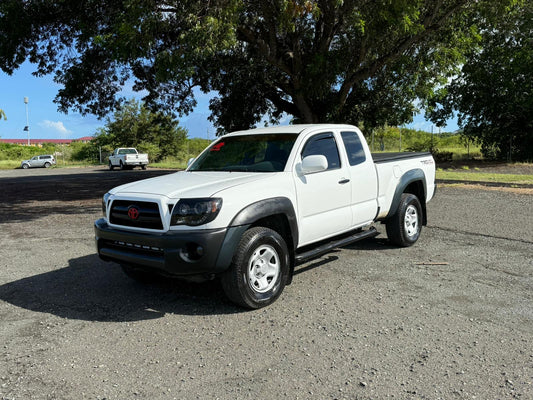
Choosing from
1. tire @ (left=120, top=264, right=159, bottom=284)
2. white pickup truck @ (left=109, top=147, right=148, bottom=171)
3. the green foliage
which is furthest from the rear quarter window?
the green foliage

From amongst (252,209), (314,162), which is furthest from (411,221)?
(252,209)

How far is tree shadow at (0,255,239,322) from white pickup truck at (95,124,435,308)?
33 centimetres

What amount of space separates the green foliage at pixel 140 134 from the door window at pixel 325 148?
143ft

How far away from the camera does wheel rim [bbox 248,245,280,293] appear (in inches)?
181

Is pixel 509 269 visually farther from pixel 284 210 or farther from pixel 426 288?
pixel 284 210

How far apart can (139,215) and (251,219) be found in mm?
1121

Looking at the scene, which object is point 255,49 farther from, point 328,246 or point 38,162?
point 38,162

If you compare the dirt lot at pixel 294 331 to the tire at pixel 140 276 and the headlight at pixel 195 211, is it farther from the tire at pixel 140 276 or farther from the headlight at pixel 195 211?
the headlight at pixel 195 211

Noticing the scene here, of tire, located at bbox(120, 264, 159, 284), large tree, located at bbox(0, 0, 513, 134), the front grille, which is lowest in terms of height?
tire, located at bbox(120, 264, 159, 284)

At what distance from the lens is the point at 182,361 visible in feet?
11.8

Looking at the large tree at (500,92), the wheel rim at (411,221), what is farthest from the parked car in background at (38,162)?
the wheel rim at (411,221)

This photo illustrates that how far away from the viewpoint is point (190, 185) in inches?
187

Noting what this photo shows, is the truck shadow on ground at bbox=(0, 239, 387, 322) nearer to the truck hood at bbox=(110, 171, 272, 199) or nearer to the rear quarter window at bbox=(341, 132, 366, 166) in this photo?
the truck hood at bbox=(110, 171, 272, 199)

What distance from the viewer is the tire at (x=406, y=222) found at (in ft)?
22.5
